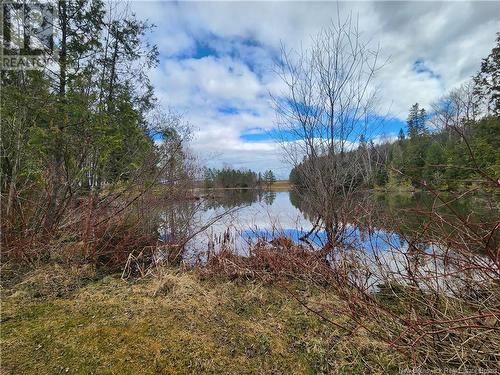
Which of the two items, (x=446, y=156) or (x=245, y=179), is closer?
(x=446, y=156)

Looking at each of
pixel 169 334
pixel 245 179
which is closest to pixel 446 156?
pixel 169 334

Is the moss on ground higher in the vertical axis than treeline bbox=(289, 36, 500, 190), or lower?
lower

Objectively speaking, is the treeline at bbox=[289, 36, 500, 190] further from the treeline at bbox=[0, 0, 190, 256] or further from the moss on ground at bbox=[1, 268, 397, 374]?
the treeline at bbox=[0, 0, 190, 256]

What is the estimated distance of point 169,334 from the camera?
7.43 feet

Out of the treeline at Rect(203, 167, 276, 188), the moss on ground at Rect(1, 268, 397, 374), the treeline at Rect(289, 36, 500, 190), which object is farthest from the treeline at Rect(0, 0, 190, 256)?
the treeline at Rect(203, 167, 276, 188)

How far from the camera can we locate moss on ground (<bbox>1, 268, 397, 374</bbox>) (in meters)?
1.96

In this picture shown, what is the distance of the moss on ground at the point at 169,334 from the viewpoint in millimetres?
1956

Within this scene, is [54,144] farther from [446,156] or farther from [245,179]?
[245,179]

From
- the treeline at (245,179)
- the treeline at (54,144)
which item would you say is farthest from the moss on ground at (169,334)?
the treeline at (245,179)

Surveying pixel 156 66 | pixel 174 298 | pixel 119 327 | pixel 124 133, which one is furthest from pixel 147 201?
pixel 156 66

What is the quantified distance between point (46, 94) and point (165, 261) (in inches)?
129

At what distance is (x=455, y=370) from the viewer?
70.5 inches

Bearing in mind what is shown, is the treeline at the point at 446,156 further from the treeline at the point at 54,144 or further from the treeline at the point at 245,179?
the treeline at the point at 245,179

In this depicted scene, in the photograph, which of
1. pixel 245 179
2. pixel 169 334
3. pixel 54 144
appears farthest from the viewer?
pixel 245 179
